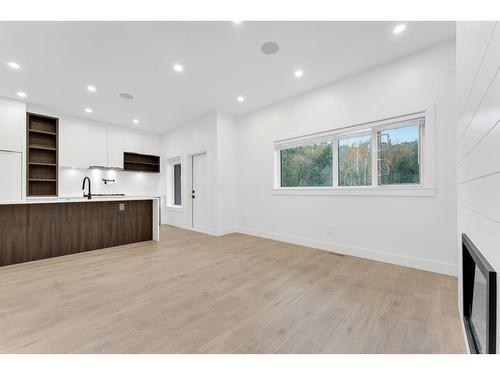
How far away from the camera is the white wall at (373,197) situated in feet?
8.54

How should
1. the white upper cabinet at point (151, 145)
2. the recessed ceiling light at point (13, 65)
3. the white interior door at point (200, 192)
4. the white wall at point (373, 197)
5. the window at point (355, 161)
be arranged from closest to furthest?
the white wall at point (373, 197)
the recessed ceiling light at point (13, 65)
the window at point (355, 161)
the white interior door at point (200, 192)
the white upper cabinet at point (151, 145)

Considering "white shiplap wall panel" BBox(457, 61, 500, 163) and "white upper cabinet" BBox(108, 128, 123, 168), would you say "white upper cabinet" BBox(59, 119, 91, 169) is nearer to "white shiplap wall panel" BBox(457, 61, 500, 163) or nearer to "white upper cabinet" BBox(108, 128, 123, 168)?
"white upper cabinet" BBox(108, 128, 123, 168)

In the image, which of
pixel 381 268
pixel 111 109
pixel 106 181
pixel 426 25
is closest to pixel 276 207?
pixel 381 268

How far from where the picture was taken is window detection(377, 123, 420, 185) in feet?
9.57

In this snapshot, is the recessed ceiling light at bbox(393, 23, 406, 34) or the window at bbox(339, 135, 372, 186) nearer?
the recessed ceiling light at bbox(393, 23, 406, 34)

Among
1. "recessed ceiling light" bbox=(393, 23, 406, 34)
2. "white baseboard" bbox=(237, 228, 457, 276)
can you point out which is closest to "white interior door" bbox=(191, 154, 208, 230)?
"white baseboard" bbox=(237, 228, 457, 276)

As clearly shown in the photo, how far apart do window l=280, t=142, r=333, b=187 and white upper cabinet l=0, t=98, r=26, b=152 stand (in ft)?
18.5

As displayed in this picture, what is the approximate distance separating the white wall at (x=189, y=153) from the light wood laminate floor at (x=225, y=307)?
213 cm

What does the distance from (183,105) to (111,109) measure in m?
1.82

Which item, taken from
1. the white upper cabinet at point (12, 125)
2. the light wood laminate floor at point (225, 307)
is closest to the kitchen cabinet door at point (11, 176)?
the white upper cabinet at point (12, 125)

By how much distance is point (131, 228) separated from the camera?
4223mm

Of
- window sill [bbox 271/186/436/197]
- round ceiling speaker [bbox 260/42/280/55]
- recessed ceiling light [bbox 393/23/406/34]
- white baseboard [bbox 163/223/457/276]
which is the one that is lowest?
white baseboard [bbox 163/223/457/276]

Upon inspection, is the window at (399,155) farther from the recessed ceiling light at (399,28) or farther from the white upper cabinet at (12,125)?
the white upper cabinet at (12,125)

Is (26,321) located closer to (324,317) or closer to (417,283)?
(324,317)
